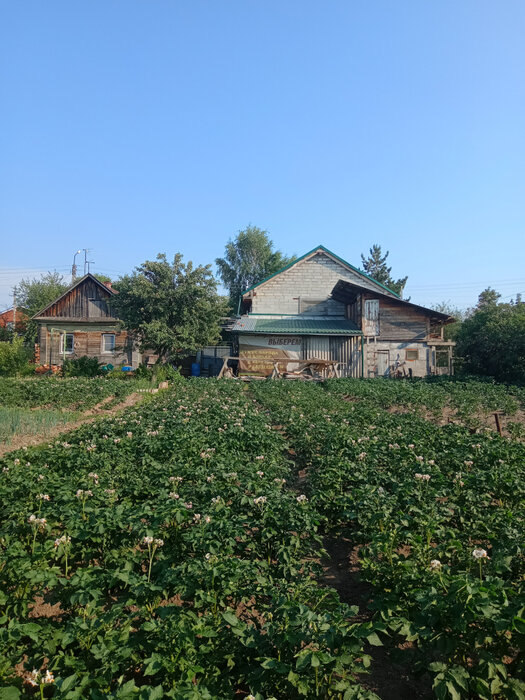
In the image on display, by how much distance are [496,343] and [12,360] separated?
1210 inches

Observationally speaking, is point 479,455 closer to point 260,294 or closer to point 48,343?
point 260,294

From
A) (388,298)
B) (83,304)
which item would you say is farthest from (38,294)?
(388,298)

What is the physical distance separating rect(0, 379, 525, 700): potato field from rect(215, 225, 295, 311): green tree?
48322 millimetres

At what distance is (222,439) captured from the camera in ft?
26.1

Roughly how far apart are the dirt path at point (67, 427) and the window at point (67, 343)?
19.1 m

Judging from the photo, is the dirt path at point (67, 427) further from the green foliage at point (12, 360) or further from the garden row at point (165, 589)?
the green foliage at point (12, 360)

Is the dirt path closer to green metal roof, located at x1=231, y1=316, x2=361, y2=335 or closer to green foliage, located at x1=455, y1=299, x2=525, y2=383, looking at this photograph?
green metal roof, located at x1=231, y1=316, x2=361, y2=335

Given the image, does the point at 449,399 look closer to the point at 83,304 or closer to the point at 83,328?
the point at 83,328

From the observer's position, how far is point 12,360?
27.5 metres

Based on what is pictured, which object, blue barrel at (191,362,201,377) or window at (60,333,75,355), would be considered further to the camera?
window at (60,333,75,355)

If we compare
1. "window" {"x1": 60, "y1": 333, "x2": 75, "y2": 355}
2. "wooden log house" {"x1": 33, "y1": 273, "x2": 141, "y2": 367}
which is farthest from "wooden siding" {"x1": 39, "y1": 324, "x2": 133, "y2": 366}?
"window" {"x1": 60, "y1": 333, "x2": 75, "y2": 355}

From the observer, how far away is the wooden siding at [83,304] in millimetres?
34969

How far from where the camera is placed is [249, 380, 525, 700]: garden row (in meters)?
2.54

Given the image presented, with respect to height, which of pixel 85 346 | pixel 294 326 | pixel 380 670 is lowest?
pixel 380 670
